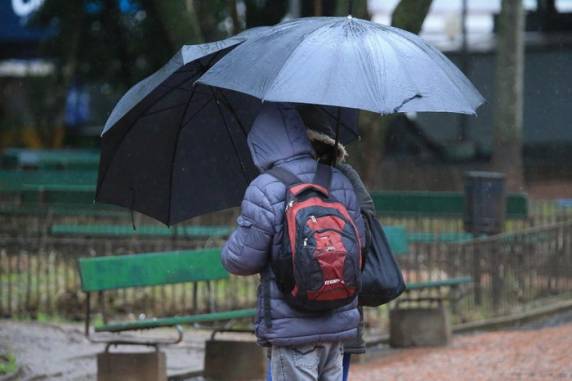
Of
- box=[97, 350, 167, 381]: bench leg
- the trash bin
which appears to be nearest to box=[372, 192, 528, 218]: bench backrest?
the trash bin

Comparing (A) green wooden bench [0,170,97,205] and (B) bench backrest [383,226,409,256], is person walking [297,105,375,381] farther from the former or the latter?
(A) green wooden bench [0,170,97,205]

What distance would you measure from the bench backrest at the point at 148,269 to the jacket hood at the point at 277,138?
3.58 meters

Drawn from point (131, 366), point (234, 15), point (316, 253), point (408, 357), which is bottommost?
point (408, 357)

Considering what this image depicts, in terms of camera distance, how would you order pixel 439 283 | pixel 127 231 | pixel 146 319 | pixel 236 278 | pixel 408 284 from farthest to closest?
pixel 127 231, pixel 236 278, pixel 439 283, pixel 408 284, pixel 146 319

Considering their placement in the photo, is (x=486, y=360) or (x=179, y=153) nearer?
(x=179, y=153)

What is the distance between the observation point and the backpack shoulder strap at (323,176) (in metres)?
4.81

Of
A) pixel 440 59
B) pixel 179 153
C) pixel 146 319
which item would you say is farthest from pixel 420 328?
pixel 440 59

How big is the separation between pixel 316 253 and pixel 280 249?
0.16 m

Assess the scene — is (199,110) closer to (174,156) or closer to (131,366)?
(174,156)

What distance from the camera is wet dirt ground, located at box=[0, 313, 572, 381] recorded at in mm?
8680

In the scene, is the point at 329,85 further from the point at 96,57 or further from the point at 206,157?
the point at 96,57

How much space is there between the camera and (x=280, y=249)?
185 inches

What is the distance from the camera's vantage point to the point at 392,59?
5.06m

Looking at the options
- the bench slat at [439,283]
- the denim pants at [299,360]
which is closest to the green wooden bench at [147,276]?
the bench slat at [439,283]
